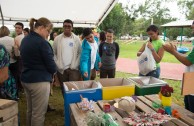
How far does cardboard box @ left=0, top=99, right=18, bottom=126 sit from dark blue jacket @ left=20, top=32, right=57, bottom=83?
56 cm

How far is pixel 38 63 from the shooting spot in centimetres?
252

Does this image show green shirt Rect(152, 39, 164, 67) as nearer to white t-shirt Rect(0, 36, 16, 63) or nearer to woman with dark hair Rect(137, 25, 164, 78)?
woman with dark hair Rect(137, 25, 164, 78)

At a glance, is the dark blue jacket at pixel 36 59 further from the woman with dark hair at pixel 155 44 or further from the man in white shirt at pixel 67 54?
the woman with dark hair at pixel 155 44

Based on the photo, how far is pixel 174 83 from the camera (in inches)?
255

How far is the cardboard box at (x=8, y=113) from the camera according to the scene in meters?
1.90

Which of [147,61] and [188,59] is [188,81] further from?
[147,61]

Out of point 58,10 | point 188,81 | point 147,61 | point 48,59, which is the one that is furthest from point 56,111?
point 188,81

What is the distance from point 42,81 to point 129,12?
44926 millimetres

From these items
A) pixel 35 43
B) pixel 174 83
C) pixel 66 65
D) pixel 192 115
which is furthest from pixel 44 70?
pixel 174 83

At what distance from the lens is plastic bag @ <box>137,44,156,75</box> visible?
10.4 ft

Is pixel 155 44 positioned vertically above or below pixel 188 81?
above

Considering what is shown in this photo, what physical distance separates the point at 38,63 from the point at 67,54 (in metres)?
0.94

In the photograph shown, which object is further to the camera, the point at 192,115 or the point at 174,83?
the point at 174,83

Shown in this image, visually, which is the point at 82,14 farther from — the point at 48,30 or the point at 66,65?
the point at 48,30
